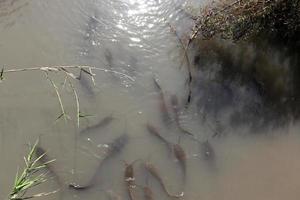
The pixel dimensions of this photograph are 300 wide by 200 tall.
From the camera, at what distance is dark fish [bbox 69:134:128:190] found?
507cm

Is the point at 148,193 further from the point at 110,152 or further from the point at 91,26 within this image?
the point at 91,26

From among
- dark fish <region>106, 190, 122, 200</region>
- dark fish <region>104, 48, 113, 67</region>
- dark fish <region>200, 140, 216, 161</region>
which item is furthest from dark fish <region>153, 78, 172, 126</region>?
dark fish <region>106, 190, 122, 200</region>

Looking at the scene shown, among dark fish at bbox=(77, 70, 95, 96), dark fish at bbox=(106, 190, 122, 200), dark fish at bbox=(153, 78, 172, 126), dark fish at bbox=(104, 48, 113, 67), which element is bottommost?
dark fish at bbox=(106, 190, 122, 200)

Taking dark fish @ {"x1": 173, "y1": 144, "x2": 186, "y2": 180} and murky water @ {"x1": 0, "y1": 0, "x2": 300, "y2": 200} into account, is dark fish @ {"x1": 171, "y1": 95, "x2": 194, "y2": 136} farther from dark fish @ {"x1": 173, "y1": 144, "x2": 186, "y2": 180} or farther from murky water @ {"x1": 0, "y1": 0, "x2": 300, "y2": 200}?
dark fish @ {"x1": 173, "y1": 144, "x2": 186, "y2": 180}

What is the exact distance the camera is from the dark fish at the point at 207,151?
5.37 metres

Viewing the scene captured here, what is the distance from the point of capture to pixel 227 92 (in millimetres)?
5680

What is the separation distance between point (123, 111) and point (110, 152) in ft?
1.61

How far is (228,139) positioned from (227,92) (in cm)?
56

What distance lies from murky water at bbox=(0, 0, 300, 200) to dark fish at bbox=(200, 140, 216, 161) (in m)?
0.02

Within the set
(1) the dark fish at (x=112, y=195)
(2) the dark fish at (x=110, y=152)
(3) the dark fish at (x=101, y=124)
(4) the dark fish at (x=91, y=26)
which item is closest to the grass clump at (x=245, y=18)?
(4) the dark fish at (x=91, y=26)

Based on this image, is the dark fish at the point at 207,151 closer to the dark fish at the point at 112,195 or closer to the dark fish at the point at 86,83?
the dark fish at the point at 112,195

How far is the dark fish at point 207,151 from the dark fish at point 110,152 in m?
0.83

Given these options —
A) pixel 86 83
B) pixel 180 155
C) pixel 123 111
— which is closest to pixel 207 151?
pixel 180 155

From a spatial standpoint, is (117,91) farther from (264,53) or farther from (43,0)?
(264,53)
